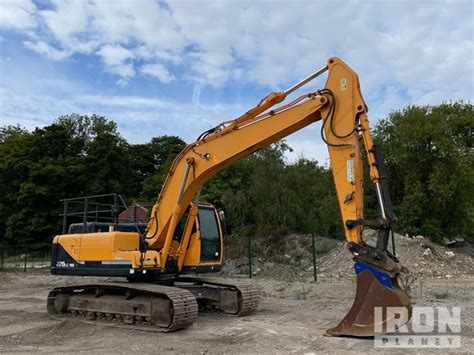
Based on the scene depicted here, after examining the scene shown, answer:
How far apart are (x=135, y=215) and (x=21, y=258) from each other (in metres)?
20.2

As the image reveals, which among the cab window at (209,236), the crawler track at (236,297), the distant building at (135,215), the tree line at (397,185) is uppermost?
the tree line at (397,185)

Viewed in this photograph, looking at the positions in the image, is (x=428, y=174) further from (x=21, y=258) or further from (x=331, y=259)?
(x=21, y=258)

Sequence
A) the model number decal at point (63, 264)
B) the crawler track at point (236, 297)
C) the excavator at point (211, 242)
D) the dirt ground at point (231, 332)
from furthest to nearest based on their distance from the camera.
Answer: the model number decal at point (63, 264) → the crawler track at point (236, 297) → the dirt ground at point (231, 332) → the excavator at point (211, 242)

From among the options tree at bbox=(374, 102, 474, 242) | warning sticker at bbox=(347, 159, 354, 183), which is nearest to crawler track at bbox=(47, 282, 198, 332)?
warning sticker at bbox=(347, 159, 354, 183)

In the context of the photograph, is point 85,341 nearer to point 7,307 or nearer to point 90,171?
point 7,307

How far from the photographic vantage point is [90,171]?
44.4 metres

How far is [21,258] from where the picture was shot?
27.8 metres

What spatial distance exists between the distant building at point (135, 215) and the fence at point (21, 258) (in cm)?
1817

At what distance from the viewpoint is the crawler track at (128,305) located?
844 centimetres

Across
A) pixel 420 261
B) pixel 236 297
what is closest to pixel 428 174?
pixel 420 261

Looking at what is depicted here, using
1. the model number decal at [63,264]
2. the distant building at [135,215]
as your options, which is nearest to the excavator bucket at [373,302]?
the distant building at [135,215]

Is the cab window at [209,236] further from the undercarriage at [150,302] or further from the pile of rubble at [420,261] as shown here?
the pile of rubble at [420,261]

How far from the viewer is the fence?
88.8 feet

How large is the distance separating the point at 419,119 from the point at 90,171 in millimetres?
29536
